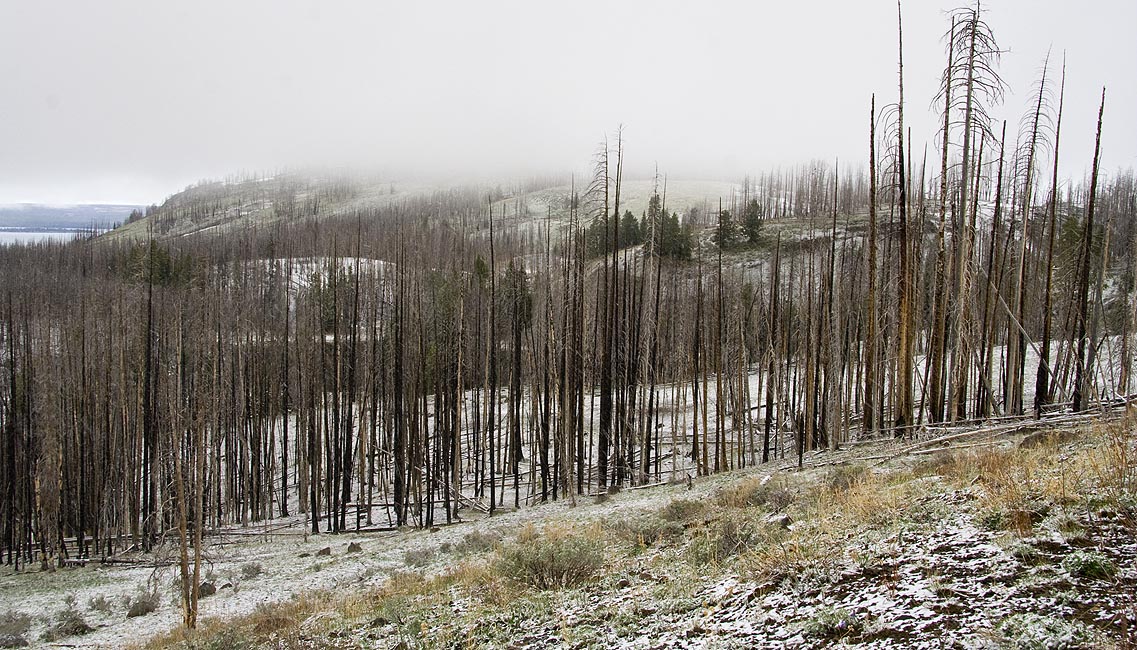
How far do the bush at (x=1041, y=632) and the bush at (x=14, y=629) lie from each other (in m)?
17.1

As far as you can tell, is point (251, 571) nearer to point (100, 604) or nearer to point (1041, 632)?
point (100, 604)

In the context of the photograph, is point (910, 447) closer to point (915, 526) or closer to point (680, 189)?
point (915, 526)

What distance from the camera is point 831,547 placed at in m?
6.66

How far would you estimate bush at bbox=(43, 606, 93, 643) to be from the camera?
13.1 metres

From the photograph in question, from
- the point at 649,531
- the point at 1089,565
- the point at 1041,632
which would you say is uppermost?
the point at 1089,565

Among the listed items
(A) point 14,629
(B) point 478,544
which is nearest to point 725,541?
(B) point 478,544

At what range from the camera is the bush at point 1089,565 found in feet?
15.3

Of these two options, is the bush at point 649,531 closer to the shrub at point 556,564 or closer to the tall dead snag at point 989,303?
the shrub at point 556,564

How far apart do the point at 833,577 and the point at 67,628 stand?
15.7m

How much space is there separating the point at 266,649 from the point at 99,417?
87.4ft

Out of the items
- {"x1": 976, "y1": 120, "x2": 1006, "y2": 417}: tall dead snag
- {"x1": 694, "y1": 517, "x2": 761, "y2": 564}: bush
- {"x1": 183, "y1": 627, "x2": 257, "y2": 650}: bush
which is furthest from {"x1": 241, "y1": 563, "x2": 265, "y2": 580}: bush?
{"x1": 976, "y1": 120, "x2": 1006, "y2": 417}: tall dead snag

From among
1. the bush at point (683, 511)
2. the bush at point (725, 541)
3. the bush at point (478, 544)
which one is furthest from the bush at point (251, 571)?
the bush at point (725, 541)

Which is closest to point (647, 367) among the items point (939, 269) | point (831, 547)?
point (939, 269)

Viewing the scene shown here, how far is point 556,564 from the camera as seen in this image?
8.39m
